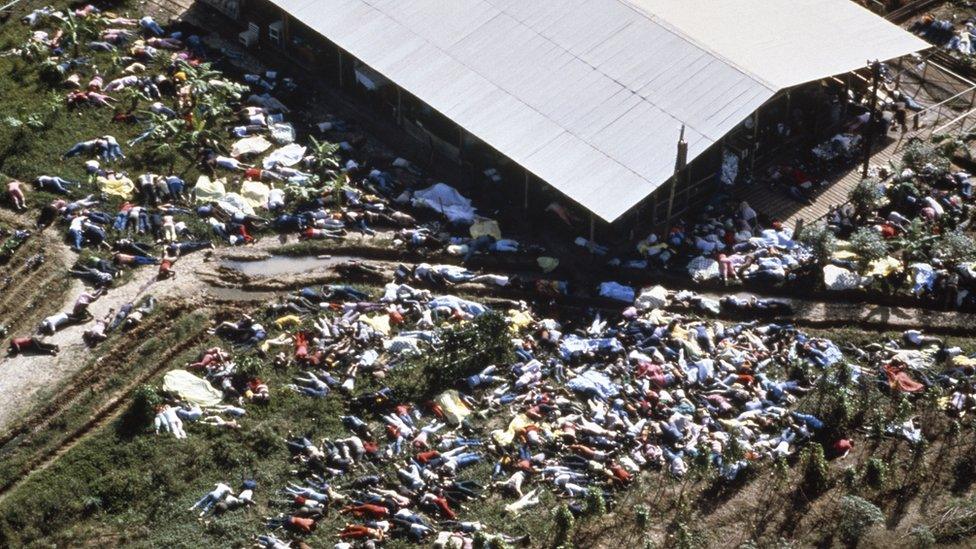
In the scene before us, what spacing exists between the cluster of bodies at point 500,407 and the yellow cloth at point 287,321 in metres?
0.05

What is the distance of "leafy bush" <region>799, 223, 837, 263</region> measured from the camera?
39438 millimetres

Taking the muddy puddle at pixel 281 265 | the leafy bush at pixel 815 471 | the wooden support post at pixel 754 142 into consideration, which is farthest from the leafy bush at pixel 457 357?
the wooden support post at pixel 754 142

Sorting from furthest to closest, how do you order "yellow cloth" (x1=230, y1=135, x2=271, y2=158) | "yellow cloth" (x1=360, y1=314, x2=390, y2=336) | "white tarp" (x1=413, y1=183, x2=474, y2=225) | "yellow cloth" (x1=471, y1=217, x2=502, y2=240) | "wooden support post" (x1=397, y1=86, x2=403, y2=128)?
"wooden support post" (x1=397, y1=86, x2=403, y2=128) → "yellow cloth" (x1=230, y1=135, x2=271, y2=158) → "white tarp" (x1=413, y1=183, x2=474, y2=225) → "yellow cloth" (x1=471, y1=217, x2=502, y2=240) → "yellow cloth" (x1=360, y1=314, x2=390, y2=336)

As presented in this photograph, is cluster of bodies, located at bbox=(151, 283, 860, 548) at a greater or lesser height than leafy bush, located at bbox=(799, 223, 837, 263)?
lesser

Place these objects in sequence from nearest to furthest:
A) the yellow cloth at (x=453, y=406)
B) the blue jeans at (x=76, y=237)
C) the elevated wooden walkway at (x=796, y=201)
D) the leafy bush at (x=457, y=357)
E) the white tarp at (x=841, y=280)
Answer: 1. the yellow cloth at (x=453, y=406)
2. the leafy bush at (x=457, y=357)
3. the white tarp at (x=841, y=280)
4. the blue jeans at (x=76, y=237)
5. the elevated wooden walkway at (x=796, y=201)

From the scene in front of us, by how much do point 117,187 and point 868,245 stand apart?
77.8ft

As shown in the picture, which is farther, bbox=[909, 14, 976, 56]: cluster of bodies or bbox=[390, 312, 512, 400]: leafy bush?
bbox=[909, 14, 976, 56]: cluster of bodies

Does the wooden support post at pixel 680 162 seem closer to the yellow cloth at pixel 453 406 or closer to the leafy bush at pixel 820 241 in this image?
the leafy bush at pixel 820 241

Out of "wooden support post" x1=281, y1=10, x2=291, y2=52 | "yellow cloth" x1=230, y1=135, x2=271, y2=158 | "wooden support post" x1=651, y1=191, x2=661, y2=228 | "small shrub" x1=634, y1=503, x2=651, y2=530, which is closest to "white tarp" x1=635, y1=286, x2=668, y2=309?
"wooden support post" x1=651, y1=191, x2=661, y2=228

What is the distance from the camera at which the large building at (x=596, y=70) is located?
4062cm

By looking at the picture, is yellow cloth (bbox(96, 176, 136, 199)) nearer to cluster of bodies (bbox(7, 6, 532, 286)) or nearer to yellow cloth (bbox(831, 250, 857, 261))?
cluster of bodies (bbox(7, 6, 532, 286))

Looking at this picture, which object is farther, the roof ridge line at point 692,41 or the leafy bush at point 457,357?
the roof ridge line at point 692,41

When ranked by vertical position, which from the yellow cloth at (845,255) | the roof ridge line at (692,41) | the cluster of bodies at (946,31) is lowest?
the yellow cloth at (845,255)

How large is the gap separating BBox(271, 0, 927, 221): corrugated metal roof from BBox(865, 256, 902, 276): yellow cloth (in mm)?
6108
